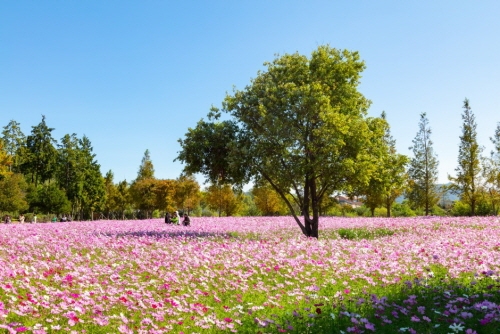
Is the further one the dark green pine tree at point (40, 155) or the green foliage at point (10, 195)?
the dark green pine tree at point (40, 155)

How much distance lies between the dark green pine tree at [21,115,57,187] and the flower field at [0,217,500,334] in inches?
2560

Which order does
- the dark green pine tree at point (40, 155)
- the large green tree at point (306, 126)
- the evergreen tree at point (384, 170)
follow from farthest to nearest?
the dark green pine tree at point (40, 155), the evergreen tree at point (384, 170), the large green tree at point (306, 126)

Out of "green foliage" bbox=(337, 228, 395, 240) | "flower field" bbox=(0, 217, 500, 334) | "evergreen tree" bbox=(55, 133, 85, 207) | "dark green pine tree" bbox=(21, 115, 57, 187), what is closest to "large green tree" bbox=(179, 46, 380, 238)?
"green foliage" bbox=(337, 228, 395, 240)

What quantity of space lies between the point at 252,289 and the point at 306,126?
484 inches

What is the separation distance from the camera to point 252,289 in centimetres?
973

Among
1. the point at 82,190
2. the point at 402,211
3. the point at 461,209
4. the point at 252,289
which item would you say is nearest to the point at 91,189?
the point at 82,190

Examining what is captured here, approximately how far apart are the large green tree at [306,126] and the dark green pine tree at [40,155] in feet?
200

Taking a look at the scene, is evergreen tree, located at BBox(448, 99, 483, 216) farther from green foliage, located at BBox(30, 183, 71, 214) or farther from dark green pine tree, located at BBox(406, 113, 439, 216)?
green foliage, located at BBox(30, 183, 71, 214)

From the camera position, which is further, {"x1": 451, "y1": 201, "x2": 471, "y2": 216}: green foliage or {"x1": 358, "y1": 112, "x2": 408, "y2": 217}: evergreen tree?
{"x1": 451, "y1": 201, "x2": 471, "y2": 216}: green foliage

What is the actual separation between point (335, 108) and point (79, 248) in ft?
43.9

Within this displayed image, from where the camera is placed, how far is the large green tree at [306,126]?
19.4m

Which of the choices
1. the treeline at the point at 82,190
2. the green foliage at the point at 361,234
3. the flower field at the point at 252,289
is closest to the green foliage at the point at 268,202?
the treeline at the point at 82,190

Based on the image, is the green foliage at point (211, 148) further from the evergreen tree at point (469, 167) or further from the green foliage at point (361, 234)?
the evergreen tree at point (469, 167)

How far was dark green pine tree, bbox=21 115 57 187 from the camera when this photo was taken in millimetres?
73250
